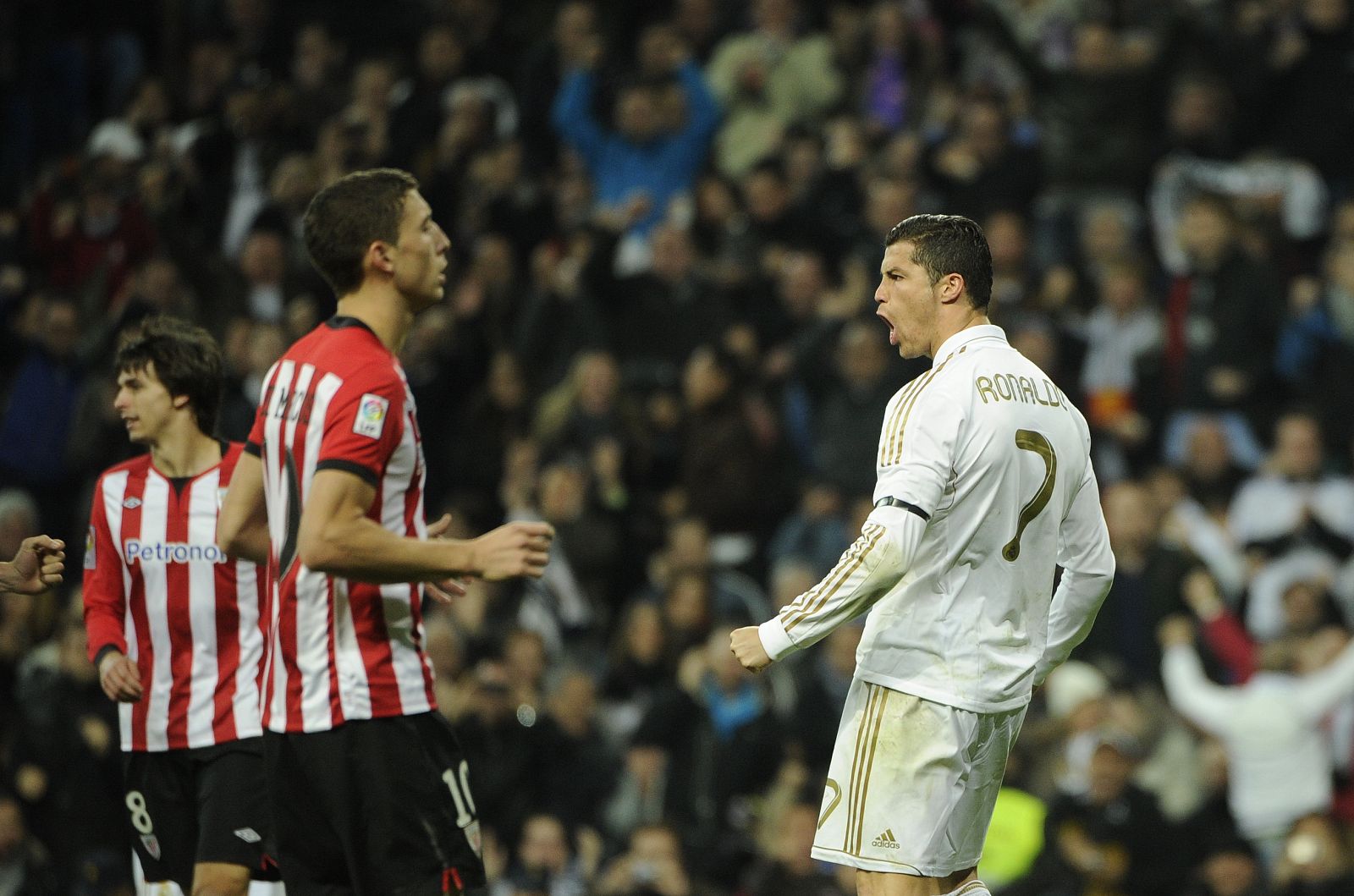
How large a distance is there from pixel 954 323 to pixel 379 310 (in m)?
1.68

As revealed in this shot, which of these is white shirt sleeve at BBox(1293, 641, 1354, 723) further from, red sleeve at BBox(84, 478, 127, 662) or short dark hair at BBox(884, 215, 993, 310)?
red sleeve at BBox(84, 478, 127, 662)

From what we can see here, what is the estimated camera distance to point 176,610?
21.1ft

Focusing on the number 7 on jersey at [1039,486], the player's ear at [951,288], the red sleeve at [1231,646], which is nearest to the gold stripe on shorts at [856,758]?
the number 7 on jersey at [1039,486]

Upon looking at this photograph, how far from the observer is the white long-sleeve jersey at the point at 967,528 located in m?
5.08

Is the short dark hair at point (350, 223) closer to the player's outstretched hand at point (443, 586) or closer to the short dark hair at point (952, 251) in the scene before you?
the player's outstretched hand at point (443, 586)

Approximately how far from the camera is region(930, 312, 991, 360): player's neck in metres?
5.43

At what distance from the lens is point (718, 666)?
11.3 meters

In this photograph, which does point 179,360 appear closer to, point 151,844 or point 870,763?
point 151,844

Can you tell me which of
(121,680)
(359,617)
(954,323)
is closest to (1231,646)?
(954,323)

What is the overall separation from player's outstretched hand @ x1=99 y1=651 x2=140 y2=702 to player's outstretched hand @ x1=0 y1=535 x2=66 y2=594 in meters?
0.74

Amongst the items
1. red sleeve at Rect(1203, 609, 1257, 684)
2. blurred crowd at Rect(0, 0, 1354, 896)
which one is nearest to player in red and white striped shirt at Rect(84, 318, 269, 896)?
blurred crowd at Rect(0, 0, 1354, 896)

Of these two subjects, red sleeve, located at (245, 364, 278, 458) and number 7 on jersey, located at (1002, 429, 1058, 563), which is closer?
red sleeve, located at (245, 364, 278, 458)

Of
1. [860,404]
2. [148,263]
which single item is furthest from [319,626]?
[148,263]

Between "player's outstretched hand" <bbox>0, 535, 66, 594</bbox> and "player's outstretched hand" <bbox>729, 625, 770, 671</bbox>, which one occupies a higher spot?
"player's outstretched hand" <bbox>0, 535, 66, 594</bbox>
